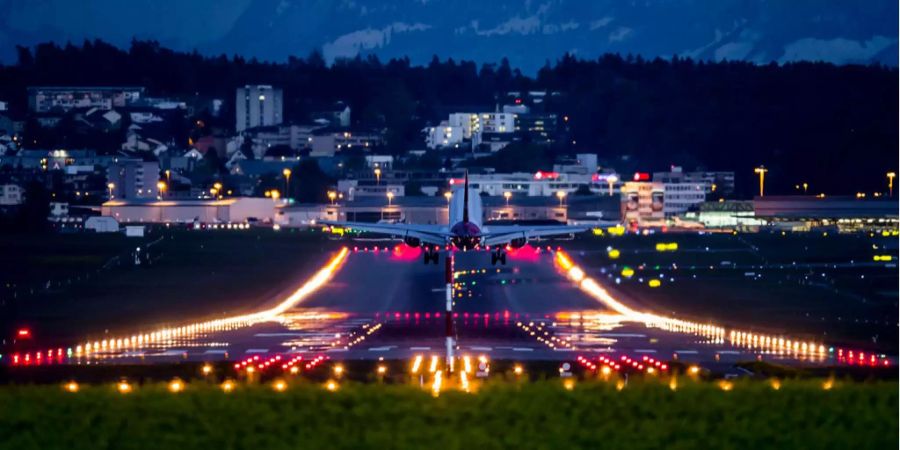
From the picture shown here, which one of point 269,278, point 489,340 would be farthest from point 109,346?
point 269,278

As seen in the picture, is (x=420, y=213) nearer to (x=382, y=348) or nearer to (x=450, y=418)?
(x=382, y=348)

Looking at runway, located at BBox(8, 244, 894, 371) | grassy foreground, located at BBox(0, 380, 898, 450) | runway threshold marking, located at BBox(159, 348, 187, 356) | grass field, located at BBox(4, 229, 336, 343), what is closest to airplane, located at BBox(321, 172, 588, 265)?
runway, located at BBox(8, 244, 894, 371)

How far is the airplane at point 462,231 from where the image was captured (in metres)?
84.3

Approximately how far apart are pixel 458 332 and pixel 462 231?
22391mm

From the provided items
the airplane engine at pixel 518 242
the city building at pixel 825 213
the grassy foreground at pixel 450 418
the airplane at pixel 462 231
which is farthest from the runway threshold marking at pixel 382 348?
the city building at pixel 825 213

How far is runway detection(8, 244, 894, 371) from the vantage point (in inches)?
2089

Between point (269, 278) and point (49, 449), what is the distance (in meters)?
69.6

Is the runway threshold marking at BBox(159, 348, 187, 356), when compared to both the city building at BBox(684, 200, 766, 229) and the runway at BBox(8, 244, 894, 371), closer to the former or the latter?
the runway at BBox(8, 244, 894, 371)

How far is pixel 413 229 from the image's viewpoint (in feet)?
288

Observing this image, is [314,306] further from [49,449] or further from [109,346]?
[49,449]

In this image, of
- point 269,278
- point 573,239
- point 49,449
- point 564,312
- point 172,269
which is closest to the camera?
point 49,449

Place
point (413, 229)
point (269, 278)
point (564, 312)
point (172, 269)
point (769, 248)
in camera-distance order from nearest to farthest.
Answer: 1. point (564, 312)
2. point (413, 229)
3. point (269, 278)
4. point (172, 269)
5. point (769, 248)

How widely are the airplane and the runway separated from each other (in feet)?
7.68

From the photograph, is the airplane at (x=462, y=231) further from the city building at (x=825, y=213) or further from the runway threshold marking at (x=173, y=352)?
the city building at (x=825, y=213)
